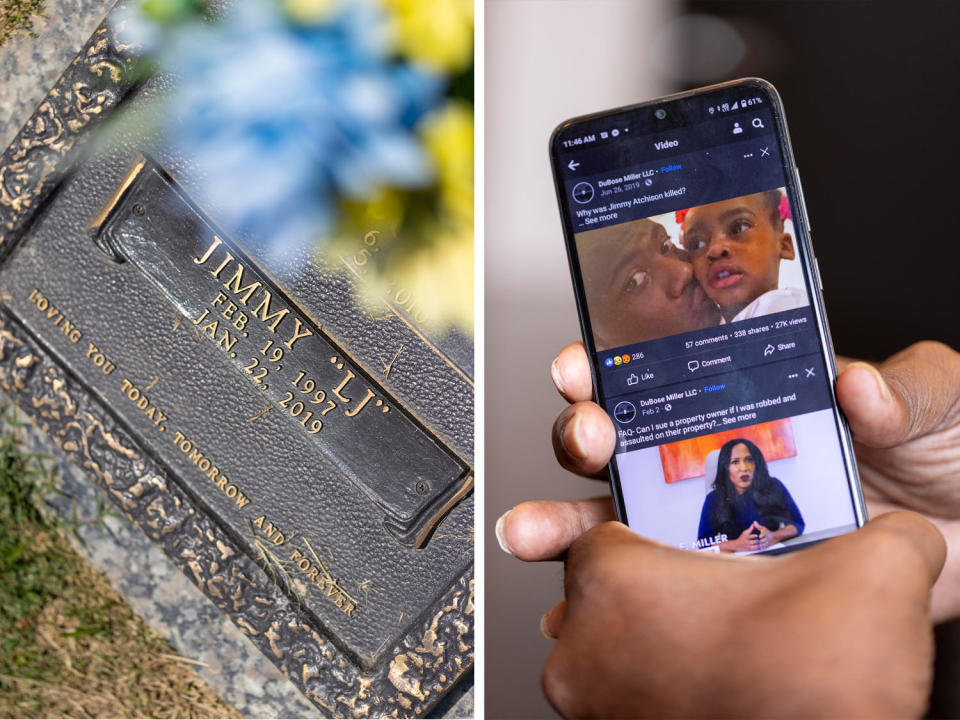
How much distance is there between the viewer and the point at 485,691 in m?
0.56

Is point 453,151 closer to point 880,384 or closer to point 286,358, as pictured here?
point 286,358

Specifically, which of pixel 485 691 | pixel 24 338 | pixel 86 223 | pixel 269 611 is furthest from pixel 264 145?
pixel 485 691

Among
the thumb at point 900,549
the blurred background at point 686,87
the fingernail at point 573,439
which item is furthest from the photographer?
the blurred background at point 686,87

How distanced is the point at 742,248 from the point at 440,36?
1.04ft

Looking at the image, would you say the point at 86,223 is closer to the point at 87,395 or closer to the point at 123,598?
the point at 87,395

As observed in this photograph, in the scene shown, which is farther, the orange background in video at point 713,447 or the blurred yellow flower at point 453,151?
the blurred yellow flower at point 453,151

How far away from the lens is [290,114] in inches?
21.3

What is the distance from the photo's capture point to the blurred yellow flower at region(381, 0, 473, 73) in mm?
535

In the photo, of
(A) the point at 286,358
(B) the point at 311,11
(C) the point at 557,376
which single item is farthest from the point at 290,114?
(C) the point at 557,376

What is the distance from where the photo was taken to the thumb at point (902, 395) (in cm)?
36

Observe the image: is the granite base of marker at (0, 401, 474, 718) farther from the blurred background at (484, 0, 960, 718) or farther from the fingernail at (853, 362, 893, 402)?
the fingernail at (853, 362, 893, 402)

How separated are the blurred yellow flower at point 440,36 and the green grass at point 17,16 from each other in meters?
0.32

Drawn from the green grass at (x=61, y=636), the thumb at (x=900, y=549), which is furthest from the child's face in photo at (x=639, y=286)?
the green grass at (x=61, y=636)

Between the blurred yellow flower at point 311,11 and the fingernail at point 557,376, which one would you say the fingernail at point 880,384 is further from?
the blurred yellow flower at point 311,11
